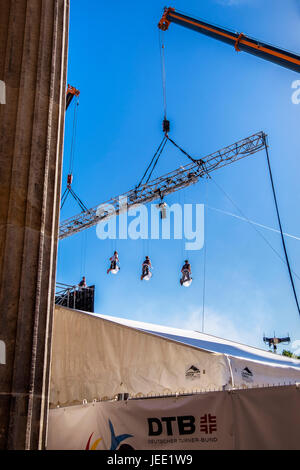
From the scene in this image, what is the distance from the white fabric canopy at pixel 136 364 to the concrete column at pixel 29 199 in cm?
308

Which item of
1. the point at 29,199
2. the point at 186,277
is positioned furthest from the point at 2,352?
the point at 186,277

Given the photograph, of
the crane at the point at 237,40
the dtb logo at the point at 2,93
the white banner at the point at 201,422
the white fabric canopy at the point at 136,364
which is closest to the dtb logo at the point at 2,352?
the white banner at the point at 201,422

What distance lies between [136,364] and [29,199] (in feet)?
13.0

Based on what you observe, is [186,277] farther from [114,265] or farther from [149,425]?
[149,425]

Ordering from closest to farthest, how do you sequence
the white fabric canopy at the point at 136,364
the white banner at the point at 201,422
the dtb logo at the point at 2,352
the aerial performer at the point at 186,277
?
the dtb logo at the point at 2,352 < the white banner at the point at 201,422 < the white fabric canopy at the point at 136,364 < the aerial performer at the point at 186,277

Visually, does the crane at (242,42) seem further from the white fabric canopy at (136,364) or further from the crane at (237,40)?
the white fabric canopy at (136,364)

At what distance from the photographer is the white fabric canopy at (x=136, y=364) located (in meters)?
6.64

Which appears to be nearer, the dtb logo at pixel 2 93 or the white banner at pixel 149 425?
the dtb logo at pixel 2 93

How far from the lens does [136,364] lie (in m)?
7.40

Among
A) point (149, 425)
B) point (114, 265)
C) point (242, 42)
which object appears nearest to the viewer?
point (149, 425)

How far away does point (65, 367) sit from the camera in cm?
825

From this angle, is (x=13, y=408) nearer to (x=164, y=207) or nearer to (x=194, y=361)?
(x=194, y=361)

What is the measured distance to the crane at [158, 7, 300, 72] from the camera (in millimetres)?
15500
